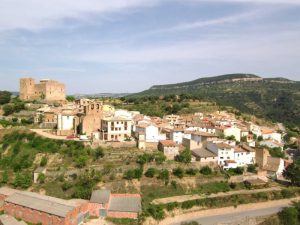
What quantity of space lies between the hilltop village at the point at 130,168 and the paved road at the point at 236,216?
1.25 meters

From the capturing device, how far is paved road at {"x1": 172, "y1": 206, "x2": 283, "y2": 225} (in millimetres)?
28938

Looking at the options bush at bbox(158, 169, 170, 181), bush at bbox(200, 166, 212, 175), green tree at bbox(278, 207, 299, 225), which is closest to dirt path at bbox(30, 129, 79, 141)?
bush at bbox(158, 169, 170, 181)

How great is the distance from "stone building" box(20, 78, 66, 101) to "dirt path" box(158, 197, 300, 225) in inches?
1252

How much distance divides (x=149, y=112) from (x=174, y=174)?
88.6 ft

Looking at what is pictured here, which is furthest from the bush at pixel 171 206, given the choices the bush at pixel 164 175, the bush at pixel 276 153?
the bush at pixel 276 153

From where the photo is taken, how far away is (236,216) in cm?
3025

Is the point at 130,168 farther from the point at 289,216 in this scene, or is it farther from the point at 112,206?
the point at 289,216

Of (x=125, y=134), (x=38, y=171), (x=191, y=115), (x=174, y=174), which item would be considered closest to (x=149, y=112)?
(x=191, y=115)

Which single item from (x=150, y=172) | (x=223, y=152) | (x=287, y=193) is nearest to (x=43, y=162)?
(x=150, y=172)

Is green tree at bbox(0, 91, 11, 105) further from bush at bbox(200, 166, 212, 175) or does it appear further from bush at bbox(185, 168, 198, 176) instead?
bush at bbox(200, 166, 212, 175)

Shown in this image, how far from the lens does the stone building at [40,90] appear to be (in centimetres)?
Answer: 5275

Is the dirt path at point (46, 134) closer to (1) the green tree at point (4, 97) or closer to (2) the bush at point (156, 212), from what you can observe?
(2) the bush at point (156, 212)

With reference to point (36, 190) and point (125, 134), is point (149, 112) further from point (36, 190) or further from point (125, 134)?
point (36, 190)

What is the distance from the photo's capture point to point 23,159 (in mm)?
33281
